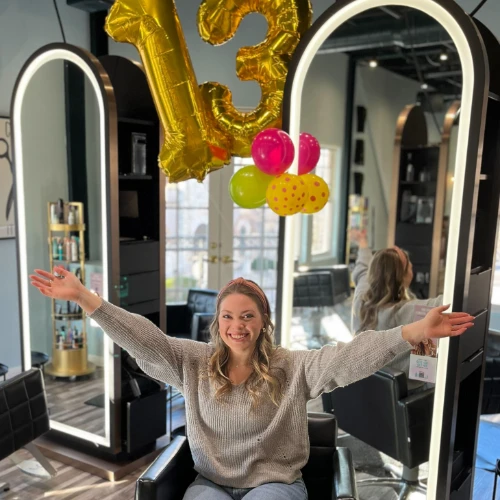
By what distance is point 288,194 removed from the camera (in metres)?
2.26

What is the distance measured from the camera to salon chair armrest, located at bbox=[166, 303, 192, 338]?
4.35 meters

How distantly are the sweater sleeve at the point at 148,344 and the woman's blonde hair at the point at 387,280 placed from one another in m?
1.25

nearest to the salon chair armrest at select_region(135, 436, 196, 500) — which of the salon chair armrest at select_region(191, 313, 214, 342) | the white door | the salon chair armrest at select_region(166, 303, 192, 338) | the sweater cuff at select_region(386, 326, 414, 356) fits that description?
the sweater cuff at select_region(386, 326, 414, 356)

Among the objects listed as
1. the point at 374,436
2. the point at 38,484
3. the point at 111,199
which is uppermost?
the point at 111,199

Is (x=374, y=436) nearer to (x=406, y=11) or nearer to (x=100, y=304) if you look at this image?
(x=100, y=304)

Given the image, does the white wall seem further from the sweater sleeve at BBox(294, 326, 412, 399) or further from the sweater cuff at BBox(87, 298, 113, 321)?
the sweater sleeve at BBox(294, 326, 412, 399)

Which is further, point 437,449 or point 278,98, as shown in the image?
point 278,98

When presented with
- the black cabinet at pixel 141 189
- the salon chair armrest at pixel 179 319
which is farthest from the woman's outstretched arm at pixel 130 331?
the salon chair armrest at pixel 179 319

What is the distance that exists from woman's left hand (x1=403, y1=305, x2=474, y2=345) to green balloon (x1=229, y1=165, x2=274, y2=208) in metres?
1.07

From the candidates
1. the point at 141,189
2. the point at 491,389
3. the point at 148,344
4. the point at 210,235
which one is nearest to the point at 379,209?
the point at 210,235

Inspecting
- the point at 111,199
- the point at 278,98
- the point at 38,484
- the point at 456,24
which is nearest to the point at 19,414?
the point at 38,484

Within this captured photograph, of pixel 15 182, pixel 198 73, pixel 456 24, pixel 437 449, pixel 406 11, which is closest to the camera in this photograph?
pixel 456 24

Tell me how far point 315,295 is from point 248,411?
2748 millimetres

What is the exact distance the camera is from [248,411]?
1786 mm
